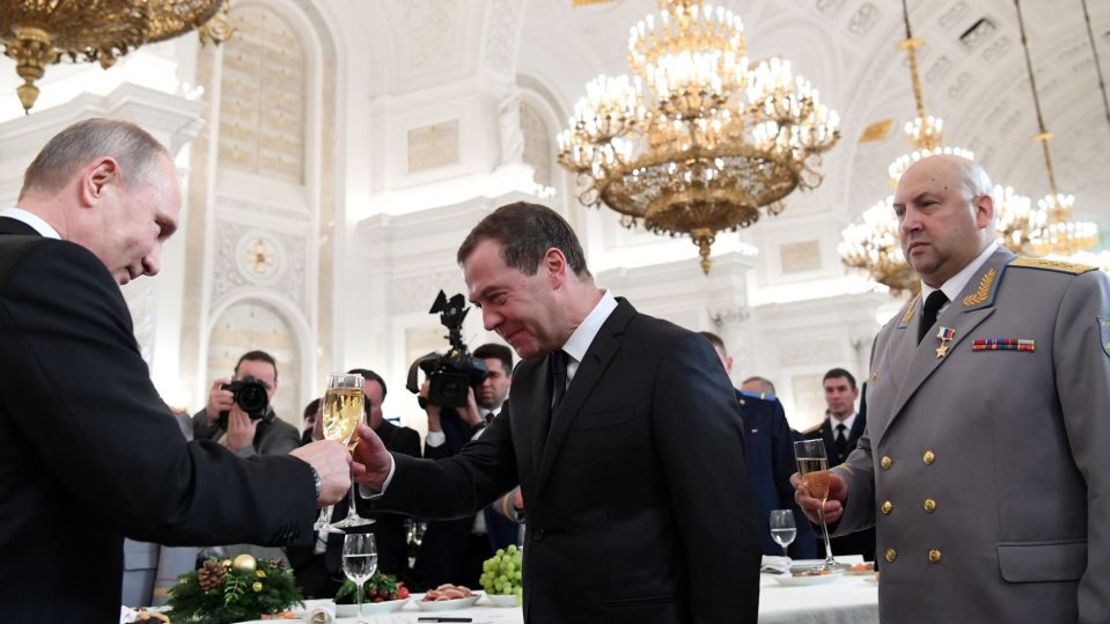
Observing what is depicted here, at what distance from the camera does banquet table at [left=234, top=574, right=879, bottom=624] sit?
102 inches

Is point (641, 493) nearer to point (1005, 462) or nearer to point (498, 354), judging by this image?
point (1005, 462)

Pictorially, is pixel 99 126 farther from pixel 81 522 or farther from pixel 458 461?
pixel 458 461

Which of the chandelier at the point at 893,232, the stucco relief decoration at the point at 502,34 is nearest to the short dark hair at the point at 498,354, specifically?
the stucco relief decoration at the point at 502,34

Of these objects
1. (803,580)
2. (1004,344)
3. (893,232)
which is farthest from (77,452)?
(893,232)

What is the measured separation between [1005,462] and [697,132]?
5.31 metres

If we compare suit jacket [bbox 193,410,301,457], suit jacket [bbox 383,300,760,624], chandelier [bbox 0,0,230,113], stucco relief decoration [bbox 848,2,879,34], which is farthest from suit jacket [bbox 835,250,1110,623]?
stucco relief decoration [bbox 848,2,879,34]

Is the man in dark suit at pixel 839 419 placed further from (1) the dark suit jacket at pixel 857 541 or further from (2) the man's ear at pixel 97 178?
(2) the man's ear at pixel 97 178

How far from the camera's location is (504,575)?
306 cm

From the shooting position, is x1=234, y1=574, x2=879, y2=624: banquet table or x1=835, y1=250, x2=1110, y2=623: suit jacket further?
x1=234, y1=574, x2=879, y2=624: banquet table

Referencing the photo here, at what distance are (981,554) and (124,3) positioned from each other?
442cm

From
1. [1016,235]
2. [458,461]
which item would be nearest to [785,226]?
[1016,235]

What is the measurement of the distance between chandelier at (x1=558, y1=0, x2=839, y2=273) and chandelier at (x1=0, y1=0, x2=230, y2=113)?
3467 millimetres

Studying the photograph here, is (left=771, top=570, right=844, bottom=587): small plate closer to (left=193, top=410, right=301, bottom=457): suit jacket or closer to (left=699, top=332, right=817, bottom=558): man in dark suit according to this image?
(left=699, top=332, right=817, bottom=558): man in dark suit

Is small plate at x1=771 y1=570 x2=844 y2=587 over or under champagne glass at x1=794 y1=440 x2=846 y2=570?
under
